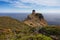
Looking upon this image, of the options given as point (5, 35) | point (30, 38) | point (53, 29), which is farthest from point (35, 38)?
point (53, 29)

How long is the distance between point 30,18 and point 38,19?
920cm

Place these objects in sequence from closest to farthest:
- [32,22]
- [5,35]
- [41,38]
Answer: [41,38], [5,35], [32,22]

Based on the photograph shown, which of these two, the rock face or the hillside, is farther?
the rock face

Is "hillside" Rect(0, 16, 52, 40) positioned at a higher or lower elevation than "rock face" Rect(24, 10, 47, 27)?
higher

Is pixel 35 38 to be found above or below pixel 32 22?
above

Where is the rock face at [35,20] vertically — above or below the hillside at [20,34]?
below

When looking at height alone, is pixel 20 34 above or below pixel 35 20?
above

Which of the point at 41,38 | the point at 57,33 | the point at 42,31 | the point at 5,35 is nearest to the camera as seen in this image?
the point at 41,38

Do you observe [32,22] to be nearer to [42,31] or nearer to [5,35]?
[42,31]

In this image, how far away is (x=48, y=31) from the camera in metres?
69.5

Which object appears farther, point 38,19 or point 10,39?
point 38,19

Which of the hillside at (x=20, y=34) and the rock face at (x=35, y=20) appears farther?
the rock face at (x=35, y=20)

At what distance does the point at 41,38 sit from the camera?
165ft

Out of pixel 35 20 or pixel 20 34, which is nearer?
pixel 20 34
